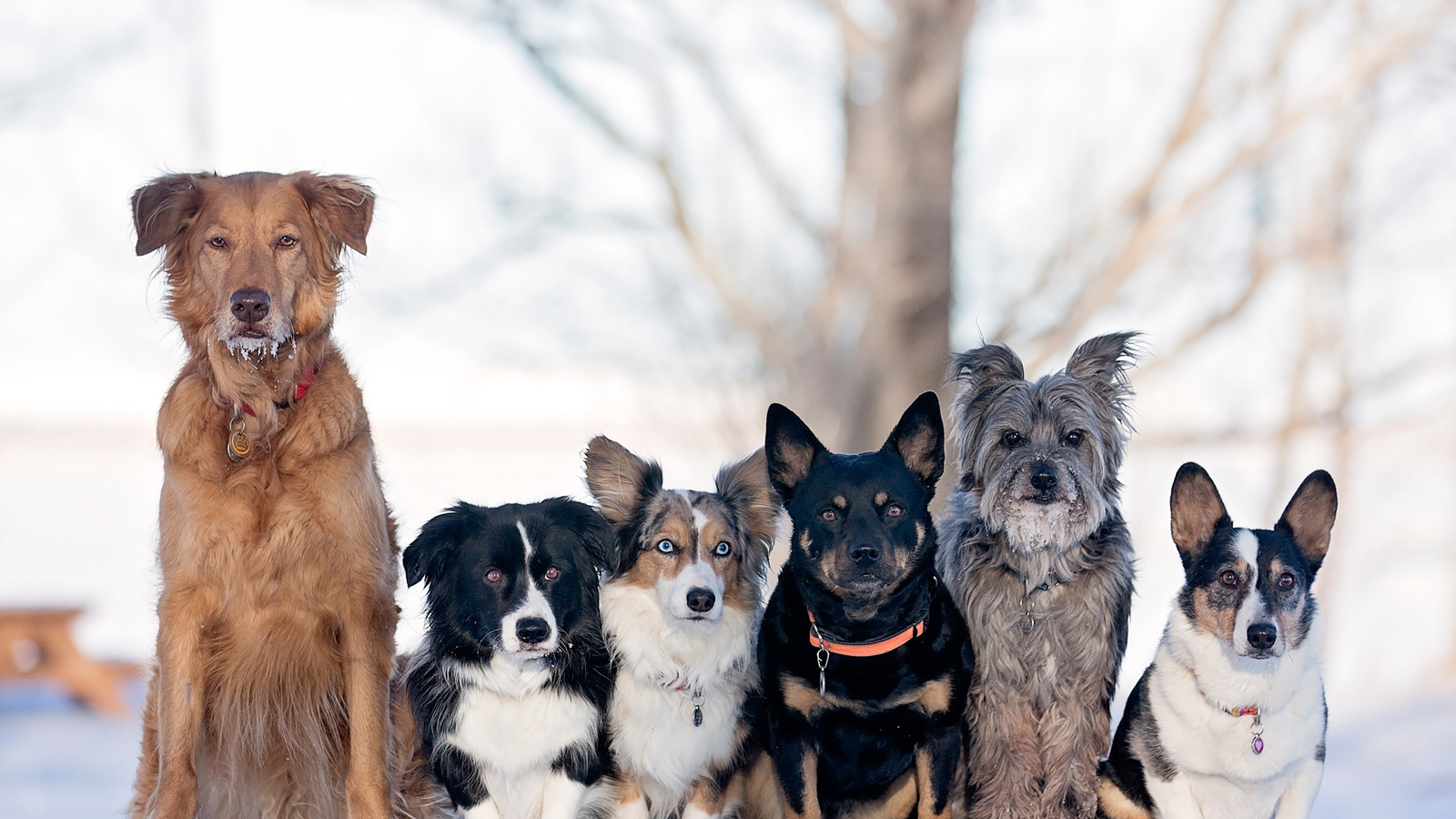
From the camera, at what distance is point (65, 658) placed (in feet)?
28.3

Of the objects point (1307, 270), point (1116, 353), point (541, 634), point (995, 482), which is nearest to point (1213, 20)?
point (1307, 270)

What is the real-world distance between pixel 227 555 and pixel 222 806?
0.86m

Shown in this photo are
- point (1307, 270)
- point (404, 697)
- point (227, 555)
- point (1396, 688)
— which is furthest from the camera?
point (1396, 688)

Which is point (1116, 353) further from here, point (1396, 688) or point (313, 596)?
point (1396, 688)

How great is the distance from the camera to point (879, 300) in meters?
7.20

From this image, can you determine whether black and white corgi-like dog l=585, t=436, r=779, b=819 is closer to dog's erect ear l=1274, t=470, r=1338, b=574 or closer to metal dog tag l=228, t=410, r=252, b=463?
metal dog tag l=228, t=410, r=252, b=463

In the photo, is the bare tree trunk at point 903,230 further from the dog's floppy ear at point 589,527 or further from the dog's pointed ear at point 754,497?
the dog's floppy ear at point 589,527

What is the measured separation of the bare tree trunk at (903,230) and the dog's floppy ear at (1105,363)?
335cm

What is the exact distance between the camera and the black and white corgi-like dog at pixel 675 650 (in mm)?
3475

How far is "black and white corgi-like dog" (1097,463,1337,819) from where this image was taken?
316 centimetres

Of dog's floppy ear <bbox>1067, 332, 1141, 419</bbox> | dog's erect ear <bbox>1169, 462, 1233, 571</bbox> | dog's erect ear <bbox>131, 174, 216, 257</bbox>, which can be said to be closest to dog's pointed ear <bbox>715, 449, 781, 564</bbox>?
dog's floppy ear <bbox>1067, 332, 1141, 419</bbox>

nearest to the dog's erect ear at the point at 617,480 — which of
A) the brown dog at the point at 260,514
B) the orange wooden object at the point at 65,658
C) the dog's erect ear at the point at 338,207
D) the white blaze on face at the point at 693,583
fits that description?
the white blaze on face at the point at 693,583

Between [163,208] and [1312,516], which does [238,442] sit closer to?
[163,208]

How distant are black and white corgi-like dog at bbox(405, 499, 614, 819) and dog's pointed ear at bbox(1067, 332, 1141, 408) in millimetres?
1619
